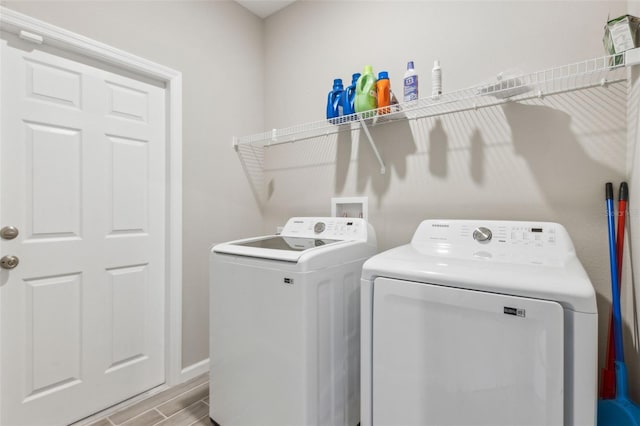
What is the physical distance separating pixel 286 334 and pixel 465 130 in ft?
4.49

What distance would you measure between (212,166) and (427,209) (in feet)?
4.92

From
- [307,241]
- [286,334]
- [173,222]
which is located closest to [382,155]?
[307,241]

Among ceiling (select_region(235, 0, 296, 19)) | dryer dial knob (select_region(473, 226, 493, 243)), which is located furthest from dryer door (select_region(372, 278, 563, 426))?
ceiling (select_region(235, 0, 296, 19))

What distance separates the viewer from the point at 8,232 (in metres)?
1.48

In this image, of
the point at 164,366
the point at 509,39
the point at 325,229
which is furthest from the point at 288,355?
the point at 509,39

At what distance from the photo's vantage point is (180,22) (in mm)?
2076

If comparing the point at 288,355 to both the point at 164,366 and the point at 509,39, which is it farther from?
the point at 509,39

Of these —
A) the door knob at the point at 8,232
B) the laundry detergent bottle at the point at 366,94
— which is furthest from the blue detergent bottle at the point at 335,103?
the door knob at the point at 8,232

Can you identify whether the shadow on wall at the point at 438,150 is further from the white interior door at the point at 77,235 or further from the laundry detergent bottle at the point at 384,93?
the white interior door at the point at 77,235

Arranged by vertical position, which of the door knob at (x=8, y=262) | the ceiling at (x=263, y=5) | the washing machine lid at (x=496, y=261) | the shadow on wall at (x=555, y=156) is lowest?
the door knob at (x=8, y=262)

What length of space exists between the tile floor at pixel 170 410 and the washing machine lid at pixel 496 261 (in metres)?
1.40

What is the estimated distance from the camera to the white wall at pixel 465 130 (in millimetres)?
1380

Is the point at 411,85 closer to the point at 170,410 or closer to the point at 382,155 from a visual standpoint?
the point at 382,155

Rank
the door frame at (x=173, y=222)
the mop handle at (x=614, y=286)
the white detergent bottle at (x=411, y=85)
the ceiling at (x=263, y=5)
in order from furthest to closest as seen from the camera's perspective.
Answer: the ceiling at (x=263, y=5)
the door frame at (x=173, y=222)
the white detergent bottle at (x=411, y=85)
the mop handle at (x=614, y=286)
